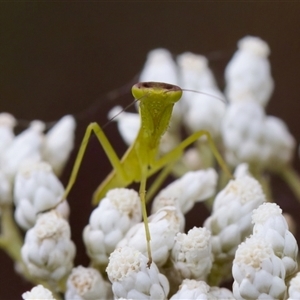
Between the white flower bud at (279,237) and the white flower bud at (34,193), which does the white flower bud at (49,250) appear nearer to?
the white flower bud at (34,193)

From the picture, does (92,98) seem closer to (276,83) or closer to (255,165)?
(276,83)

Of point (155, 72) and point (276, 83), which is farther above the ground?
point (155, 72)

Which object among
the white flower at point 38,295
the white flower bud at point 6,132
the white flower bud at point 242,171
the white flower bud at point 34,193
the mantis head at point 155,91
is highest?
the mantis head at point 155,91

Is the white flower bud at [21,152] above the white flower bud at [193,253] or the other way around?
above

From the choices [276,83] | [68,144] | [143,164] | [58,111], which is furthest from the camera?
[276,83]

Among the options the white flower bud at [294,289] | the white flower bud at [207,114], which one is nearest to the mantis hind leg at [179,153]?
the white flower bud at [207,114]

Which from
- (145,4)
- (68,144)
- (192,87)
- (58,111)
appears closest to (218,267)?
(68,144)

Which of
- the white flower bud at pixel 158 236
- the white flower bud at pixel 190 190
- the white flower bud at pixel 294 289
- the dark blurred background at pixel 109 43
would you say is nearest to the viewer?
the white flower bud at pixel 294 289

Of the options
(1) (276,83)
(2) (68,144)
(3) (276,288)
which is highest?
(2) (68,144)
